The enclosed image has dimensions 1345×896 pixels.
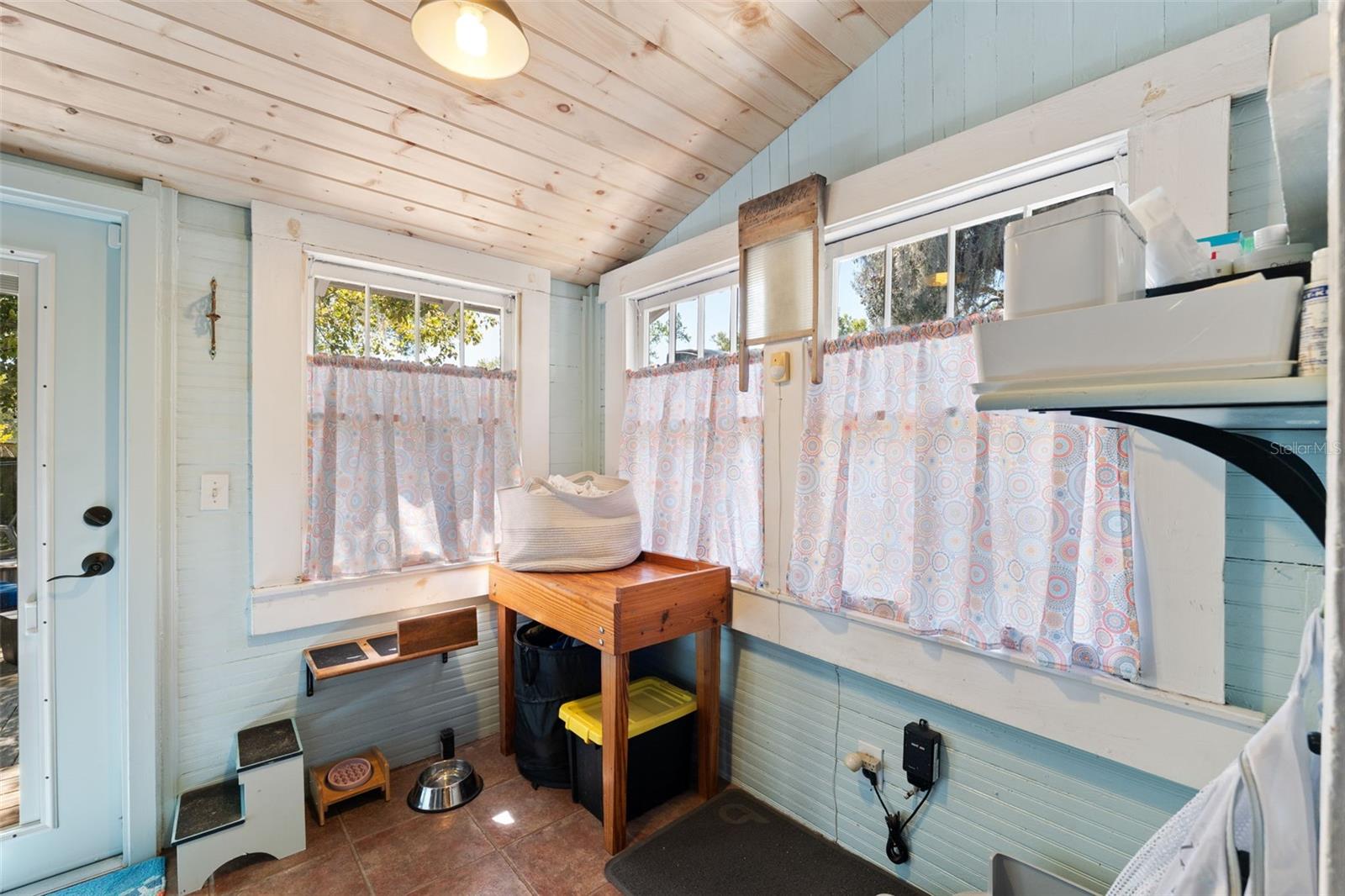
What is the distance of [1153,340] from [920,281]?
4.08 feet

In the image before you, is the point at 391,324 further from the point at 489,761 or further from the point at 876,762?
the point at 876,762

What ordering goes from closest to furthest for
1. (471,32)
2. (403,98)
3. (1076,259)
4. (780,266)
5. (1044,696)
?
(1076,259) → (471,32) → (1044,696) → (403,98) → (780,266)

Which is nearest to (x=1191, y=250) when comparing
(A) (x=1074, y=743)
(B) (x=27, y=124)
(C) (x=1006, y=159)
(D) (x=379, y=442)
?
(C) (x=1006, y=159)

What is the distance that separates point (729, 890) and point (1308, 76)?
6.82 ft

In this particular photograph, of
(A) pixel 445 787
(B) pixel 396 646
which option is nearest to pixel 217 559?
(B) pixel 396 646

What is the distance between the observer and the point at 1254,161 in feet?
3.85

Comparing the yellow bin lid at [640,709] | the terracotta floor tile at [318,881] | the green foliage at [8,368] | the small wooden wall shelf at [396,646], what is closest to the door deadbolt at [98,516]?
the green foliage at [8,368]

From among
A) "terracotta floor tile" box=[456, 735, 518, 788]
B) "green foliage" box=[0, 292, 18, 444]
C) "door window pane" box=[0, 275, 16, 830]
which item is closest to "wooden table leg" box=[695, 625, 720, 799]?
"terracotta floor tile" box=[456, 735, 518, 788]

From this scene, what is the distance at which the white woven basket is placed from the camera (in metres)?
2.24

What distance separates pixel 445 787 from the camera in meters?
2.15

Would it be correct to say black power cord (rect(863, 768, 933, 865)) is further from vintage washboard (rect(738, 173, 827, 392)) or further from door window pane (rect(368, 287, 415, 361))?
door window pane (rect(368, 287, 415, 361))

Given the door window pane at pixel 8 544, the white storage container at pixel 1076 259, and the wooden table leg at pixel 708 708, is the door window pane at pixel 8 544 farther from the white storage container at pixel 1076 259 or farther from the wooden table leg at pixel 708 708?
the white storage container at pixel 1076 259

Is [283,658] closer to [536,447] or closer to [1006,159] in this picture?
[536,447]

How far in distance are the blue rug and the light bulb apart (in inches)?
97.0
